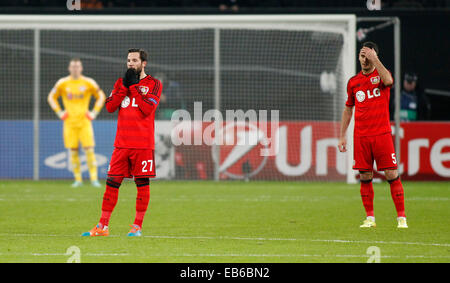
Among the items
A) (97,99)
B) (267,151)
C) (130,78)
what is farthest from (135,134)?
(267,151)

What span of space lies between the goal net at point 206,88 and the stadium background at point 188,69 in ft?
0.09

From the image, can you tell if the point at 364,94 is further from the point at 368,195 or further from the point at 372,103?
the point at 368,195

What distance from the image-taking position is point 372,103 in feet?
32.9

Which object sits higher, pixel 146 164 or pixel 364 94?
pixel 364 94

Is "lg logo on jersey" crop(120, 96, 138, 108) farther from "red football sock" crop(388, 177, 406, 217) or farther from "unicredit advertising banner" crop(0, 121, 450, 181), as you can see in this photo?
"unicredit advertising banner" crop(0, 121, 450, 181)

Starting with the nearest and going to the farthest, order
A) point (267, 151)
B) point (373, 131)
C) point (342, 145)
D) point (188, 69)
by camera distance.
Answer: point (373, 131)
point (342, 145)
point (267, 151)
point (188, 69)

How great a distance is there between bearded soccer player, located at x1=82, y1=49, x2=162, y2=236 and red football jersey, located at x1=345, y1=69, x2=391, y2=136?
2.50m

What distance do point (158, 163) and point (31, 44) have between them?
4.15 metres

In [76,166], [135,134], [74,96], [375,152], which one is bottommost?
[76,166]

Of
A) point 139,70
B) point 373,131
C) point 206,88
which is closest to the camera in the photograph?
point 139,70

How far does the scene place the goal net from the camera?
1822cm

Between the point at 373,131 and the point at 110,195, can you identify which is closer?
the point at 110,195

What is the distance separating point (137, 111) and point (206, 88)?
415 inches
